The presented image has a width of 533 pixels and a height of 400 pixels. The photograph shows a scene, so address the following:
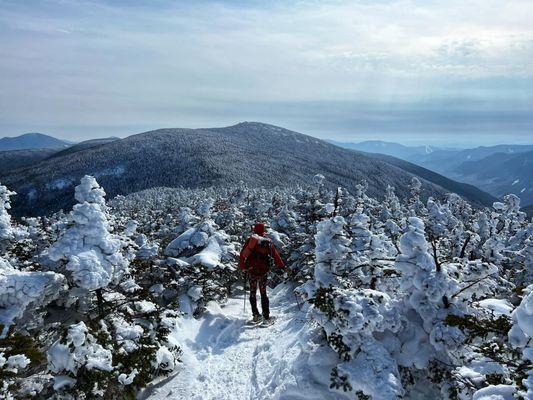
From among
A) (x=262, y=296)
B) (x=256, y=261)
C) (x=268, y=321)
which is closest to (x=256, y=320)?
(x=268, y=321)

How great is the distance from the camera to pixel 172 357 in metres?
8.02

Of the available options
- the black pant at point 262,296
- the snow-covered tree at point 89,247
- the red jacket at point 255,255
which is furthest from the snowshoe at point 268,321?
the snow-covered tree at point 89,247

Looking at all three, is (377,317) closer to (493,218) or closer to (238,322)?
(238,322)

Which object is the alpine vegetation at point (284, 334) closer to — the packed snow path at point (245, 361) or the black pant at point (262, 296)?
the packed snow path at point (245, 361)

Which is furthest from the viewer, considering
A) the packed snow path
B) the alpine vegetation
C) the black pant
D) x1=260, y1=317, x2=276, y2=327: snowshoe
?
the black pant

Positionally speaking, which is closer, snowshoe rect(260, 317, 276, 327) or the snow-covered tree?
the snow-covered tree

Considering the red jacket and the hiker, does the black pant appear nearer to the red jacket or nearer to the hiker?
the hiker

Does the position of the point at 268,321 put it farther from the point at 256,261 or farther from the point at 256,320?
the point at 256,261

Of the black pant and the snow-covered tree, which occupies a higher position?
the snow-covered tree

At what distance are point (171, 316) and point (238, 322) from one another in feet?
9.45

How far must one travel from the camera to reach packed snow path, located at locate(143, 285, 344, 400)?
6867mm

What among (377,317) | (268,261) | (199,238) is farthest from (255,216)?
(377,317)

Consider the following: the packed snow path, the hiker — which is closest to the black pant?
the hiker

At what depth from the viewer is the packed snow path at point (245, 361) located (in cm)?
687
